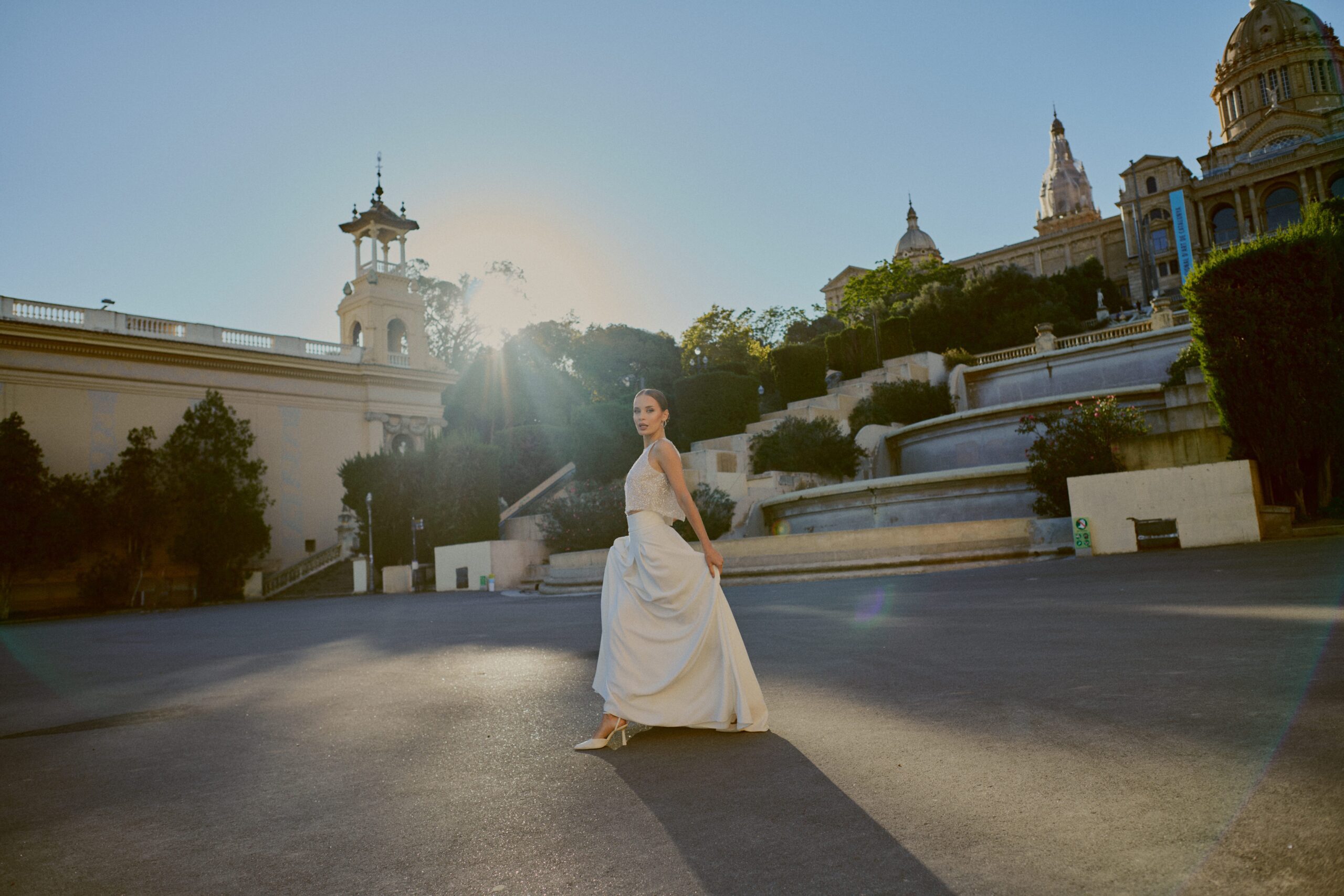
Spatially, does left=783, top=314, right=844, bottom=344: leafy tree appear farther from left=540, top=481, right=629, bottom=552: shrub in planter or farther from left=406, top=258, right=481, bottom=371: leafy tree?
left=540, top=481, right=629, bottom=552: shrub in planter

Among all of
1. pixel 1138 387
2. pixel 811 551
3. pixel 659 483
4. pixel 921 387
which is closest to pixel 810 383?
pixel 921 387

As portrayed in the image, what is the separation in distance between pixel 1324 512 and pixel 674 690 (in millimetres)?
15163

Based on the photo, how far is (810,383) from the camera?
4125 cm

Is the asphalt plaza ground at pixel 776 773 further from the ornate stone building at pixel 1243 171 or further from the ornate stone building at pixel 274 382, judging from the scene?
the ornate stone building at pixel 1243 171

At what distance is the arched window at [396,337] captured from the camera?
46.2 meters

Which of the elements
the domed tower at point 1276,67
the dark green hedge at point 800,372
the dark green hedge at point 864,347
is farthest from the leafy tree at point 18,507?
the domed tower at point 1276,67

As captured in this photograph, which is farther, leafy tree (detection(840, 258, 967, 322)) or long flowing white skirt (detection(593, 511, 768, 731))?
leafy tree (detection(840, 258, 967, 322))

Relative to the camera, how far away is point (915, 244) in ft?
376

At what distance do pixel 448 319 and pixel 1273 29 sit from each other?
9135cm

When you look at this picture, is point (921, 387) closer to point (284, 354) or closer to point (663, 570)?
point (284, 354)

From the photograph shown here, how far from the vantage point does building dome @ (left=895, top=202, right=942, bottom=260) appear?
11144 cm

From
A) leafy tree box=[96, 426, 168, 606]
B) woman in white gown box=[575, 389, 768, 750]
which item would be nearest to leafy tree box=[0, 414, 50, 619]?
leafy tree box=[96, 426, 168, 606]

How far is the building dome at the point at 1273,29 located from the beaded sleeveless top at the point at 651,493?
110694 mm

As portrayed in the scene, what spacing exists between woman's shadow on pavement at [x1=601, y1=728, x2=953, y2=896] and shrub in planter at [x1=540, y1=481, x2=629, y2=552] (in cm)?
1895
